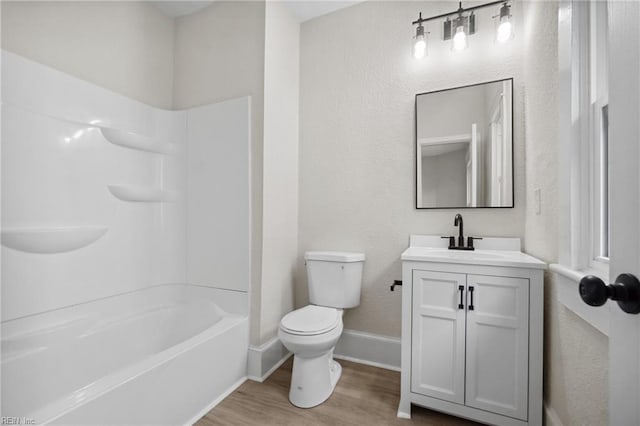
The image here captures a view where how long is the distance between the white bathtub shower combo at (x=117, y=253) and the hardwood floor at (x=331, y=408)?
12 cm

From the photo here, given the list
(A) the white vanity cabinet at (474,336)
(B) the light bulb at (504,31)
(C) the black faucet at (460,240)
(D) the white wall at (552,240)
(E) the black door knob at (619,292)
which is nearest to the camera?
(E) the black door knob at (619,292)

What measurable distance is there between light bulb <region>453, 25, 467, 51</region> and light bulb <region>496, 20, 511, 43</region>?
7.4 inches

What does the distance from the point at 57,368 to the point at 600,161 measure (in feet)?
8.59

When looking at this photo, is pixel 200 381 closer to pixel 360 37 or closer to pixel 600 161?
pixel 600 161

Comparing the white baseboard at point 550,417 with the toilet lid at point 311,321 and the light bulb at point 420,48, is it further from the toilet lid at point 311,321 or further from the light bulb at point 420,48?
the light bulb at point 420,48

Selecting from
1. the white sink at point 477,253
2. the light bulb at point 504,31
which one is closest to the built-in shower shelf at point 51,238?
the white sink at point 477,253

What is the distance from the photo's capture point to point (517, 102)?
1757 millimetres

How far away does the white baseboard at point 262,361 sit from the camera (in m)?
1.87

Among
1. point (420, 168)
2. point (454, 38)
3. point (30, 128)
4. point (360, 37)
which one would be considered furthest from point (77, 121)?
point (454, 38)

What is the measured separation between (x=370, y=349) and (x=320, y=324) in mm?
676

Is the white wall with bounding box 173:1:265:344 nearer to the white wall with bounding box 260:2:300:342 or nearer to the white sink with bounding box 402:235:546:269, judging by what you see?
the white wall with bounding box 260:2:300:342

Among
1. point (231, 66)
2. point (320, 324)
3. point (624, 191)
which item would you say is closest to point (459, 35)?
point (231, 66)

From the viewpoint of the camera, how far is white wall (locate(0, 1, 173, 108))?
156 centimetres

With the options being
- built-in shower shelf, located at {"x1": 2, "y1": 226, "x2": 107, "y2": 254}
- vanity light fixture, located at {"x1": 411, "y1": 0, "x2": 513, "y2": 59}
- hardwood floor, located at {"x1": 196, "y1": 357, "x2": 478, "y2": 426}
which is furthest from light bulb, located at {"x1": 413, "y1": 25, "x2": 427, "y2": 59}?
built-in shower shelf, located at {"x1": 2, "y1": 226, "x2": 107, "y2": 254}
